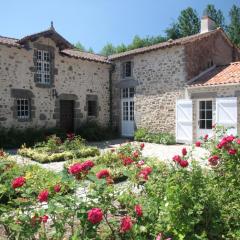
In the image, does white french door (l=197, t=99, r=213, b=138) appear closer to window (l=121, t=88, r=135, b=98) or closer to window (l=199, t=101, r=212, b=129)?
window (l=199, t=101, r=212, b=129)

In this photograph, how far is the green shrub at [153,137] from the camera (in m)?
14.5

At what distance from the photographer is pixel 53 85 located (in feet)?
49.2

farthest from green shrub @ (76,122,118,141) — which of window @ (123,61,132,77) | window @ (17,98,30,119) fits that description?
window @ (123,61,132,77)

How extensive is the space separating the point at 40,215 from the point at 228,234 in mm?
2066

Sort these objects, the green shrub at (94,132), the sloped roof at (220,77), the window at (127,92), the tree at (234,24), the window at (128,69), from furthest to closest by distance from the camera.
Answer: the tree at (234,24) < the window at (128,69) < the window at (127,92) < the green shrub at (94,132) < the sloped roof at (220,77)

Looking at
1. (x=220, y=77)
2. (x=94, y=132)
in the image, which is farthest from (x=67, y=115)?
(x=220, y=77)

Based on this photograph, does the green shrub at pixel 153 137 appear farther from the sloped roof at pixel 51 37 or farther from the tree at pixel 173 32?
the tree at pixel 173 32

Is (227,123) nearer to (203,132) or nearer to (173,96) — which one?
(203,132)

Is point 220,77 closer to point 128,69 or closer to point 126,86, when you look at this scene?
point 126,86

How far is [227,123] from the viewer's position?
1278 centimetres

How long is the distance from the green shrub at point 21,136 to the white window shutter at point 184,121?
576cm

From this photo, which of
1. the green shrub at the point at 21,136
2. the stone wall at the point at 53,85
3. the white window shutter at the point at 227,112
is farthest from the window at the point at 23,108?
the white window shutter at the point at 227,112

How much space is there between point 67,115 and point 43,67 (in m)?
2.65

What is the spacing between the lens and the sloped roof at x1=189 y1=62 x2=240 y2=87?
12908 mm
